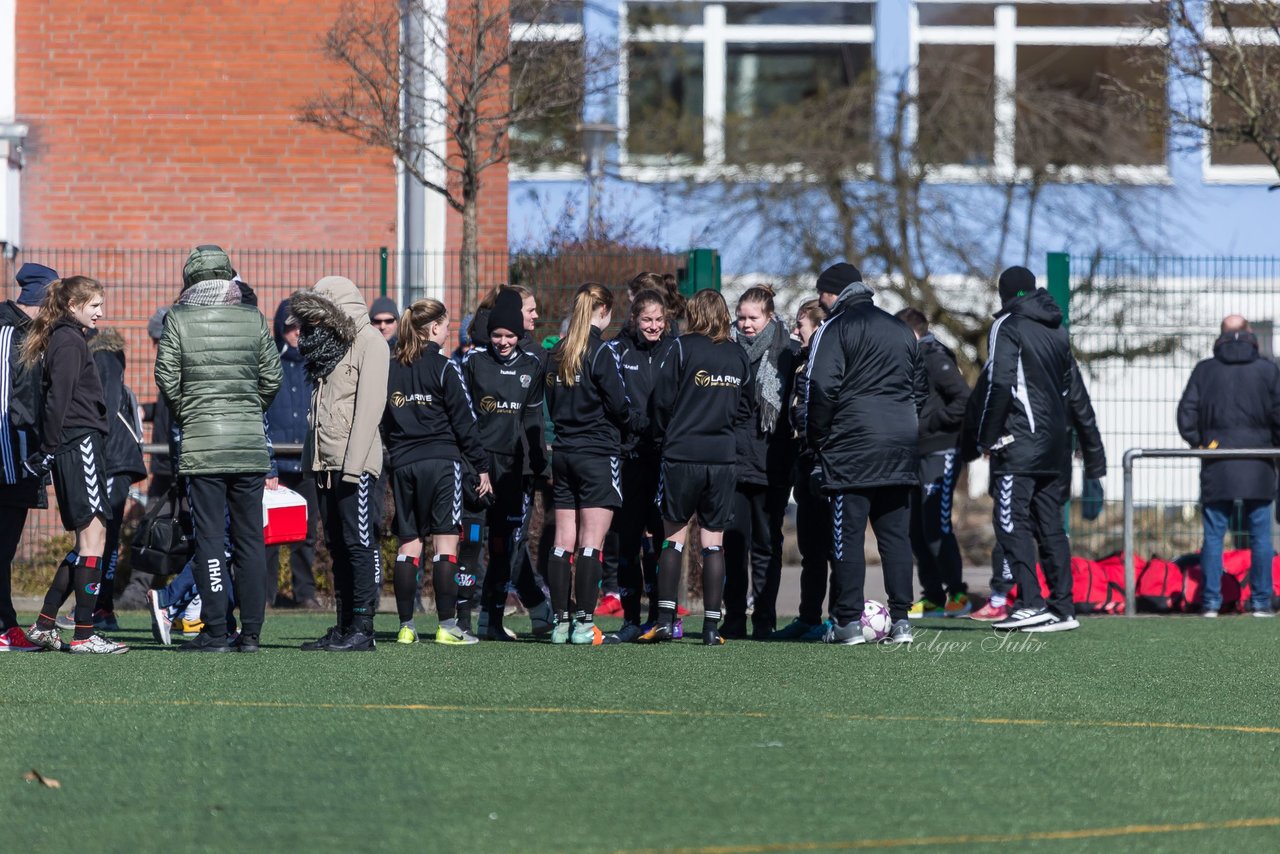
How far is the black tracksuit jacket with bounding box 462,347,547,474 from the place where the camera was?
9602mm

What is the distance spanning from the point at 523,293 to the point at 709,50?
13847 millimetres

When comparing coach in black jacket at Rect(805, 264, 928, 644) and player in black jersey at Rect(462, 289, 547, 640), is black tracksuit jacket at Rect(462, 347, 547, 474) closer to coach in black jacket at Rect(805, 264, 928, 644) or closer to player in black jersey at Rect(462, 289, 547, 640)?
player in black jersey at Rect(462, 289, 547, 640)

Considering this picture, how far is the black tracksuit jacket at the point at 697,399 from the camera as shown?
9.36 metres

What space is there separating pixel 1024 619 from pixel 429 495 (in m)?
3.46

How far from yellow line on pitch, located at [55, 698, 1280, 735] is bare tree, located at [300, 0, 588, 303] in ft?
21.2

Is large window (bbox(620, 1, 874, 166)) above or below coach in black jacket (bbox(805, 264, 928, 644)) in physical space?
above

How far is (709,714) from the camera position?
7039mm

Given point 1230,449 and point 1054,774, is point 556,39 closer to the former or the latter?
point 1230,449

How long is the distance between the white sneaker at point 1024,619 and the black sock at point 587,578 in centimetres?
242

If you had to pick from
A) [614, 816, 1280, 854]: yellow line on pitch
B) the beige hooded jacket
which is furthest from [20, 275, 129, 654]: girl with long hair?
[614, 816, 1280, 854]: yellow line on pitch

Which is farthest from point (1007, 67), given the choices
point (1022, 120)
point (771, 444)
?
point (771, 444)

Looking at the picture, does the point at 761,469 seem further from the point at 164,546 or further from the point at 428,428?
the point at 164,546

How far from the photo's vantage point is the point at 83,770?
5797 mm

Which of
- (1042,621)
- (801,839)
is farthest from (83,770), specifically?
(1042,621)
